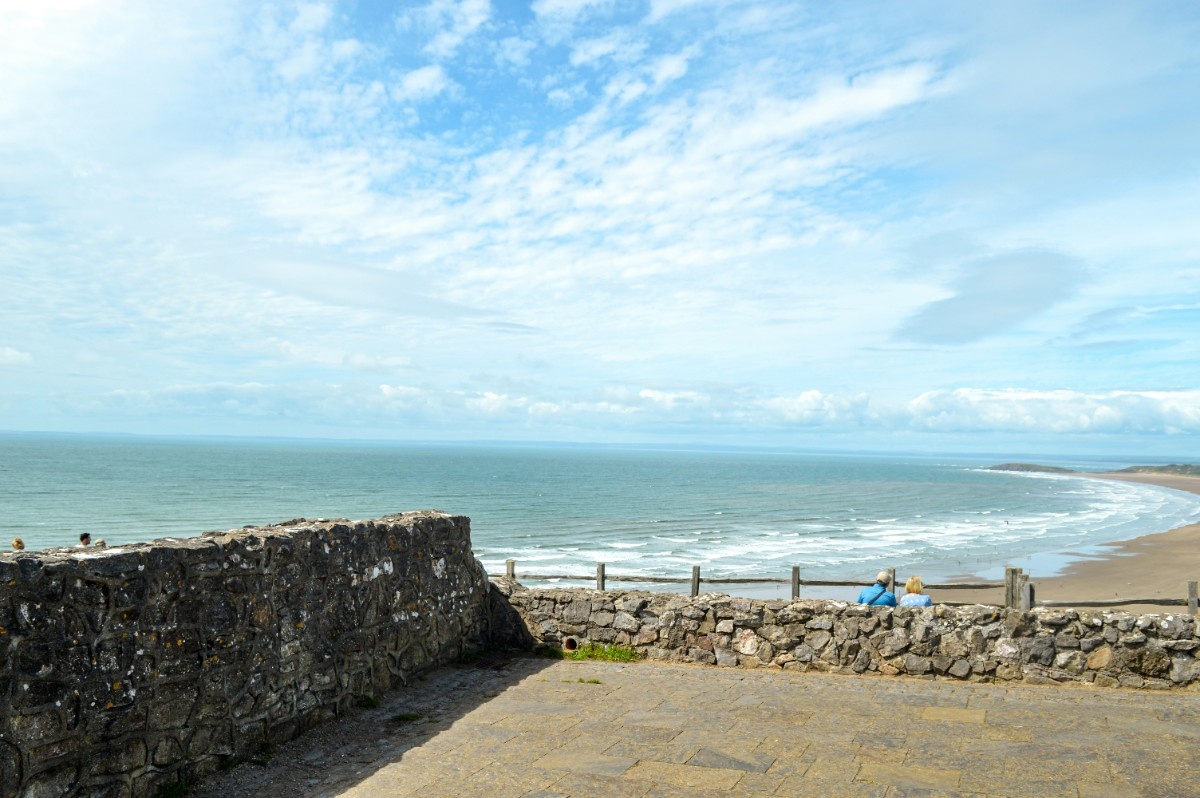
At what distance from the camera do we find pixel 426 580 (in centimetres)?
867

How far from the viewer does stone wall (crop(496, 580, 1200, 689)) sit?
803cm

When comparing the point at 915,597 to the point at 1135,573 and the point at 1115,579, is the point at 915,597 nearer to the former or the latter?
the point at 1115,579

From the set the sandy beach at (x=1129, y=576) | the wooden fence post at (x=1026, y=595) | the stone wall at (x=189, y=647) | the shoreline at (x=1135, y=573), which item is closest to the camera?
the stone wall at (x=189, y=647)

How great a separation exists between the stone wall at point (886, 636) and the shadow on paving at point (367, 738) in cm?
92

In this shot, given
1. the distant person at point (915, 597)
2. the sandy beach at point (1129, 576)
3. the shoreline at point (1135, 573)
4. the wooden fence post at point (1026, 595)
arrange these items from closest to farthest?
the wooden fence post at point (1026, 595) → the distant person at point (915, 597) → the sandy beach at point (1129, 576) → the shoreline at point (1135, 573)

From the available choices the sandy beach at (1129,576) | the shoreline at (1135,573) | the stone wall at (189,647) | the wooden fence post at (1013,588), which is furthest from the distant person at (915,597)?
the shoreline at (1135,573)

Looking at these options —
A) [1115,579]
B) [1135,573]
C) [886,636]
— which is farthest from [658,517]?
[886,636]

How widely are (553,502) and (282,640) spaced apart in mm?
58082

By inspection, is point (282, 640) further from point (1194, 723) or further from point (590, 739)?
point (1194, 723)

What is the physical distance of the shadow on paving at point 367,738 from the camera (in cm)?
582

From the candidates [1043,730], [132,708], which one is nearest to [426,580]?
[132,708]

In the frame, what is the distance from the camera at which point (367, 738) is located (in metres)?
6.79

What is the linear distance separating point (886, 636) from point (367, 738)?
4.73 meters

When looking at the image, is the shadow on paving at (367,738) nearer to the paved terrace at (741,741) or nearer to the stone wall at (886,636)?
the paved terrace at (741,741)
